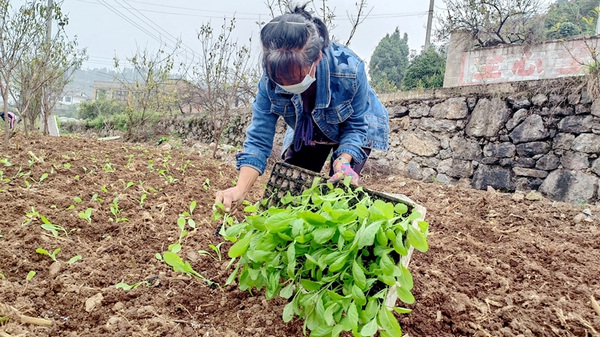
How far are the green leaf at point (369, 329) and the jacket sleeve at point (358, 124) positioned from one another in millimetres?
1032

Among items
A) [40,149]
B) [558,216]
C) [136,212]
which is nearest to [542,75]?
[558,216]

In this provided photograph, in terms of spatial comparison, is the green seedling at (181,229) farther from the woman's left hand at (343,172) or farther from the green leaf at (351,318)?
the green leaf at (351,318)

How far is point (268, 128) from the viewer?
1.99m

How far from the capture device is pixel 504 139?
4.78 meters

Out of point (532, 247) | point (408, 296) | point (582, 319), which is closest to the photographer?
point (408, 296)

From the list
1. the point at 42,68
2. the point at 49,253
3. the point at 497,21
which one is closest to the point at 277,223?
the point at 49,253

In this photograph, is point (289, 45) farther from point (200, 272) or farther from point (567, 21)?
point (567, 21)

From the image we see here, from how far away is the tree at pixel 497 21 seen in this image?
809cm

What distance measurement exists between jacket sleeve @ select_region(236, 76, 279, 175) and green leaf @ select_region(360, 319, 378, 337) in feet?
3.46

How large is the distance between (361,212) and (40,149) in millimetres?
4324

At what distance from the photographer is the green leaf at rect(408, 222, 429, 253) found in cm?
98

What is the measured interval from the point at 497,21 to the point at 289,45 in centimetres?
838

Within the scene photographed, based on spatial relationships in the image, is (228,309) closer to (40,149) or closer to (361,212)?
(361,212)

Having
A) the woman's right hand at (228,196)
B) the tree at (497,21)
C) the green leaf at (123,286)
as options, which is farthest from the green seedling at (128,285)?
the tree at (497,21)
